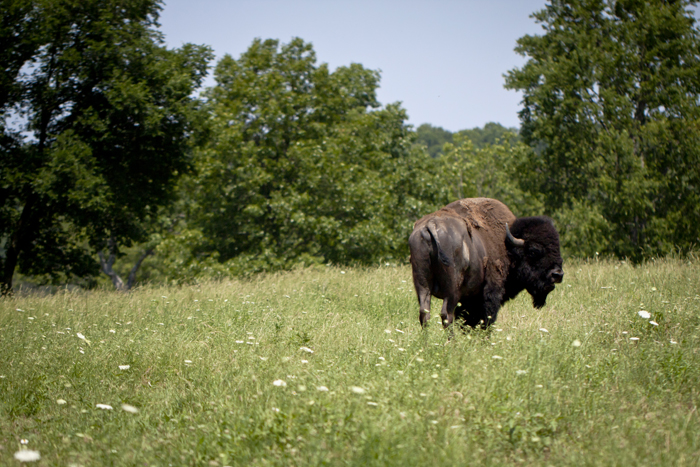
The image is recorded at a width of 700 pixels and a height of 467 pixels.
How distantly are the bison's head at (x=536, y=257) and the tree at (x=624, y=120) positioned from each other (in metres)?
14.9

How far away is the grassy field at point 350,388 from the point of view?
309 centimetres

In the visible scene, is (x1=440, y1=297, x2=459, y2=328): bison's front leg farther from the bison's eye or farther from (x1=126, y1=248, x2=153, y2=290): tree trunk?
(x1=126, y1=248, x2=153, y2=290): tree trunk

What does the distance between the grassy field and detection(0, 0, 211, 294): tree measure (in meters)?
7.52

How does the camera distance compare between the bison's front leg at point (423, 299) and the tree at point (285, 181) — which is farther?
the tree at point (285, 181)

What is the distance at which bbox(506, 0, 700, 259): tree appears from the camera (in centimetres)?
1942

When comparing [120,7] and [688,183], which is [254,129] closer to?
[120,7]

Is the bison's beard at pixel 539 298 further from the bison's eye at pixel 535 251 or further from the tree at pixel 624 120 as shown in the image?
the tree at pixel 624 120

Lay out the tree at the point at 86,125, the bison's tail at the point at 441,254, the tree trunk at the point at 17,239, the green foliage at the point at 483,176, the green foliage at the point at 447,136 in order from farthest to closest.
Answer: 1. the green foliage at the point at 447,136
2. the green foliage at the point at 483,176
3. the tree trunk at the point at 17,239
4. the tree at the point at 86,125
5. the bison's tail at the point at 441,254

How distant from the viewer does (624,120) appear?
20.4 meters

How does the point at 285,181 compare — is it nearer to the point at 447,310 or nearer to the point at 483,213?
the point at 483,213

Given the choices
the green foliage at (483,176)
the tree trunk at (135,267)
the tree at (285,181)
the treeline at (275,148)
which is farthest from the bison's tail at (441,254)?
the green foliage at (483,176)

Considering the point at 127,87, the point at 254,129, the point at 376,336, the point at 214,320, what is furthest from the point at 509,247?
the point at 254,129

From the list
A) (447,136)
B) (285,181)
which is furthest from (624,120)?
(447,136)

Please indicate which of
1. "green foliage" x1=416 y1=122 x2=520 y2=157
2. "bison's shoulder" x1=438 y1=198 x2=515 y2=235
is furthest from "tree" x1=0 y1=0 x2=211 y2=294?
"green foliage" x1=416 y1=122 x2=520 y2=157
